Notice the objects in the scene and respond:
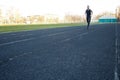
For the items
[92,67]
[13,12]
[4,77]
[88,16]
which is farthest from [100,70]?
[13,12]

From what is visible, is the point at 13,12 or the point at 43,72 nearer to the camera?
the point at 43,72

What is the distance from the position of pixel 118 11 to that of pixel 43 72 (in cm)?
19415

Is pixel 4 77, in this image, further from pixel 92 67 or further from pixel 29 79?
pixel 92 67

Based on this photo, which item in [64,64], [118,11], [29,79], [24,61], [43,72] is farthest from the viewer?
[118,11]

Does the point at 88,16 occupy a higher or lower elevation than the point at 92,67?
higher

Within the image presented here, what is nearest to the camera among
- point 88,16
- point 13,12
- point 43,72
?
point 43,72

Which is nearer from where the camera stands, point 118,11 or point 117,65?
point 117,65

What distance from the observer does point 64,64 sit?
5.46 metres

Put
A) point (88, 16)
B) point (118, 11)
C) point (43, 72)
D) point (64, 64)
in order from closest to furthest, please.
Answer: point (43, 72) → point (64, 64) → point (88, 16) → point (118, 11)

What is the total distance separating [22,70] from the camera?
15.8 feet

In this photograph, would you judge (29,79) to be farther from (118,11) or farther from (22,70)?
(118,11)

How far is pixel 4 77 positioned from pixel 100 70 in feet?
7.17

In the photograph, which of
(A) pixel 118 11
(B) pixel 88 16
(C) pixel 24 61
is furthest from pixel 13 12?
(C) pixel 24 61

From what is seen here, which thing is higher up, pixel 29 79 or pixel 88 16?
pixel 88 16
